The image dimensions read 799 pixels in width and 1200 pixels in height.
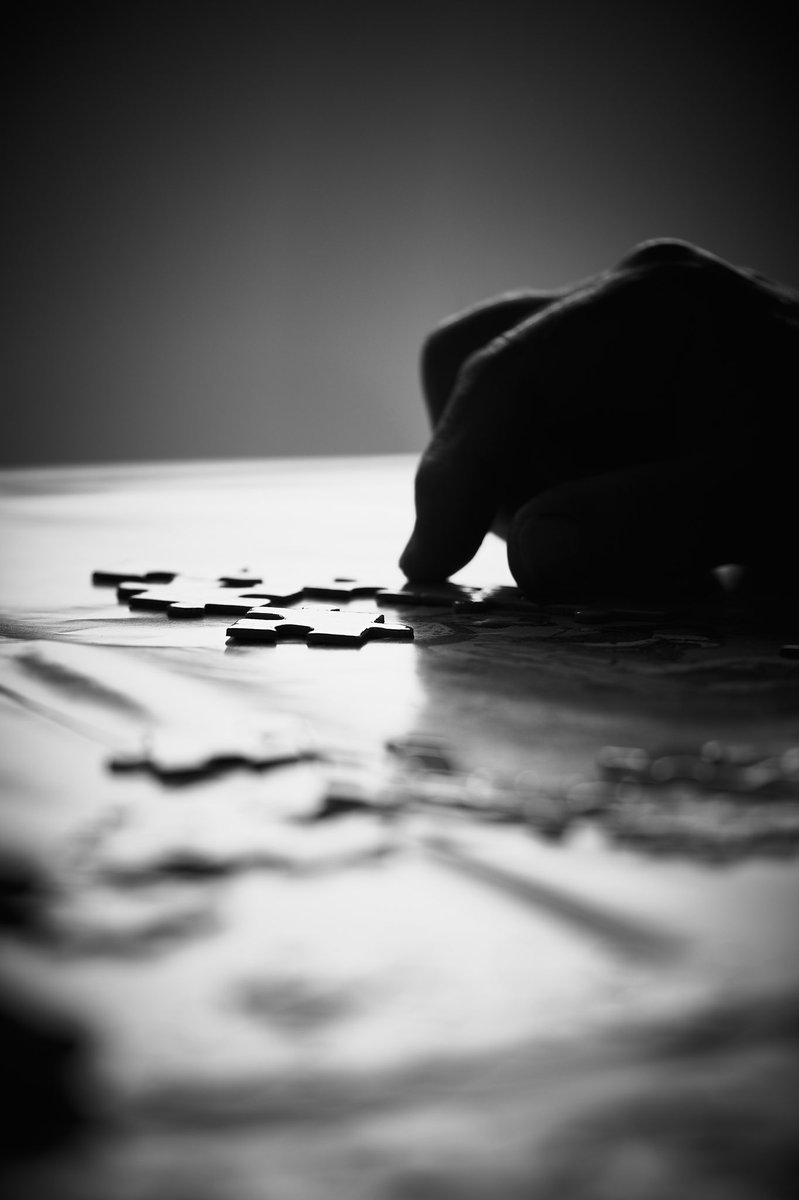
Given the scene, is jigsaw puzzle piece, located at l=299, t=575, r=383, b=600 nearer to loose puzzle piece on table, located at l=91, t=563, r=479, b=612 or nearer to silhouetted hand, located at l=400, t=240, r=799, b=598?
loose puzzle piece on table, located at l=91, t=563, r=479, b=612

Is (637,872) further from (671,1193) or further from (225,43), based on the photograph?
(225,43)

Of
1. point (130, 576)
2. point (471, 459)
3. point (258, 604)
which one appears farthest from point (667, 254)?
point (130, 576)

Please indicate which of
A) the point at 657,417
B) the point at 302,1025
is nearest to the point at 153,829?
the point at 302,1025

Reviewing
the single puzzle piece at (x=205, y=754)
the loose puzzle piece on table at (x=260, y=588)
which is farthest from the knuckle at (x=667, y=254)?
the single puzzle piece at (x=205, y=754)

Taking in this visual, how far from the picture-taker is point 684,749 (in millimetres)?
946

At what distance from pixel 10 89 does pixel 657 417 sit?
537cm

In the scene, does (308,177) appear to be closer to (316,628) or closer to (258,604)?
(258,604)

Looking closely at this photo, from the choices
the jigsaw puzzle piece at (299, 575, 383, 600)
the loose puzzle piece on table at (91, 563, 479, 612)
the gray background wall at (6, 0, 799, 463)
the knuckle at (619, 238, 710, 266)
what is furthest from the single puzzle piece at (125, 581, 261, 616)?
the gray background wall at (6, 0, 799, 463)

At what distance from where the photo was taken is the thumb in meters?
1.66

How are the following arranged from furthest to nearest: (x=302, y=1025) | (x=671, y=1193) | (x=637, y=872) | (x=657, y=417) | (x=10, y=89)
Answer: (x=10, y=89) → (x=657, y=417) → (x=637, y=872) → (x=302, y=1025) → (x=671, y=1193)

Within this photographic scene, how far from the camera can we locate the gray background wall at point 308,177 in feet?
20.2

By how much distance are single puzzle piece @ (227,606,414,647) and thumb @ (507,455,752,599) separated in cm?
31

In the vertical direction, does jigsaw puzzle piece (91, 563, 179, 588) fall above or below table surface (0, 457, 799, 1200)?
above

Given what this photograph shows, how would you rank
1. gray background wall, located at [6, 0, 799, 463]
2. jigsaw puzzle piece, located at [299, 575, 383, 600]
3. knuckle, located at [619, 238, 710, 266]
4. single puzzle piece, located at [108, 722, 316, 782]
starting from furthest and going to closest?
1. gray background wall, located at [6, 0, 799, 463]
2. knuckle, located at [619, 238, 710, 266]
3. jigsaw puzzle piece, located at [299, 575, 383, 600]
4. single puzzle piece, located at [108, 722, 316, 782]
